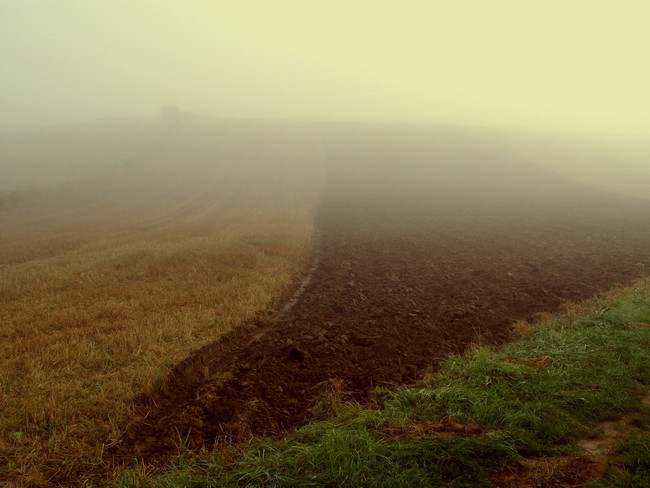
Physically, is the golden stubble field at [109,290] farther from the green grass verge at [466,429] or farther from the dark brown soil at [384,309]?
the green grass verge at [466,429]

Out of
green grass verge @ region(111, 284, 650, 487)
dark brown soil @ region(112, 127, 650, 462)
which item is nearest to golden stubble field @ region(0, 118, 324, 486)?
dark brown soil @ region(112, 127, 650, 462)

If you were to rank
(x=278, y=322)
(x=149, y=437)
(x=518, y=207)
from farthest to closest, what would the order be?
(x=518, y=207), (x=278, y=322), (x=149, y=437)

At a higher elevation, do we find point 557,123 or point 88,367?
point 557,123

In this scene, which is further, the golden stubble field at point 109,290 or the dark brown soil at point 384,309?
the dark brown soil at point 384,309

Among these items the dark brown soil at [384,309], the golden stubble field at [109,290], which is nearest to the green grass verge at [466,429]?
the dark brown soil at [384,309]

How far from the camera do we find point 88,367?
20.0ft

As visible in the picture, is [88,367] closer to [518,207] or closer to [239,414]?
[239,414]

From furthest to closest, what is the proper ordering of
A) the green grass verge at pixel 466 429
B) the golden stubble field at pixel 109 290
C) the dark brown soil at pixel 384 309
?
the dark brown soil at pixel 384 309 → the golden stubble field at pixel 109 290 → the green grass verge at pixel 466 429

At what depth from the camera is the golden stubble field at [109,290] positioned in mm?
4715

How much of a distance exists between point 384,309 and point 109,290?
6707mm

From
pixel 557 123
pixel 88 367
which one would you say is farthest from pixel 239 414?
pixel 557 123

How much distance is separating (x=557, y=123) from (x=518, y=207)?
95.1m

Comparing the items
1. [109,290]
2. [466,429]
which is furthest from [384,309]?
[109,290]

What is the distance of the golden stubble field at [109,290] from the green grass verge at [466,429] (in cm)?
134
